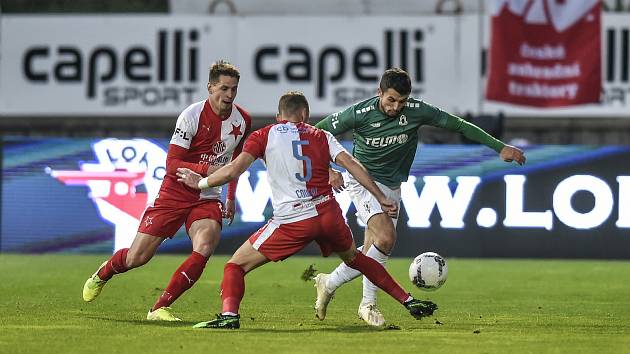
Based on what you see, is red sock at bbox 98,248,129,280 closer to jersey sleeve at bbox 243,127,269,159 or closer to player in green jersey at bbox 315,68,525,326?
player in green jersey at bbox 315,68,525,326

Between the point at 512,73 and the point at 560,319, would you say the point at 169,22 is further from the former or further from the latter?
the point at 560,319

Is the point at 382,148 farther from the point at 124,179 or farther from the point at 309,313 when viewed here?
the point at 124,179

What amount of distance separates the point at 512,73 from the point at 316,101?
3.48m

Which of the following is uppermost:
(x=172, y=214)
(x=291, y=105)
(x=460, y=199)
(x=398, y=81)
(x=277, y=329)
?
(x=398, y=81)

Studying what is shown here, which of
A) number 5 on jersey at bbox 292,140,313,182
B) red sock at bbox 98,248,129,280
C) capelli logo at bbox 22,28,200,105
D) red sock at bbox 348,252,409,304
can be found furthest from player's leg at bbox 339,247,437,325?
capelli logo at bbox 22,28,200,105

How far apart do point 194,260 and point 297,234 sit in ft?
3.52

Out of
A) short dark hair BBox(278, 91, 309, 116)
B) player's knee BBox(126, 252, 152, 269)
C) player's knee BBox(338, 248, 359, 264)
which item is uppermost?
short dark hair BBox(278, 91, 309, 116)

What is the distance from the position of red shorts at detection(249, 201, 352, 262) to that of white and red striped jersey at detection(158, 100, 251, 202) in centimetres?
88

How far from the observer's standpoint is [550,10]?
2331cm

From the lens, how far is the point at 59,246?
20641mm

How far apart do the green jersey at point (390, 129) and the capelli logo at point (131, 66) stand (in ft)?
44.5

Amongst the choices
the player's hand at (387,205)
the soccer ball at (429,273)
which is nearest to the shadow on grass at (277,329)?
the soccer ball at (429,273)

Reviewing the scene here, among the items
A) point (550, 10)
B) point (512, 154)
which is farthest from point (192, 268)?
point (550, 10)

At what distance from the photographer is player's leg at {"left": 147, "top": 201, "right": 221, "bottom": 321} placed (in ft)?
37.8
